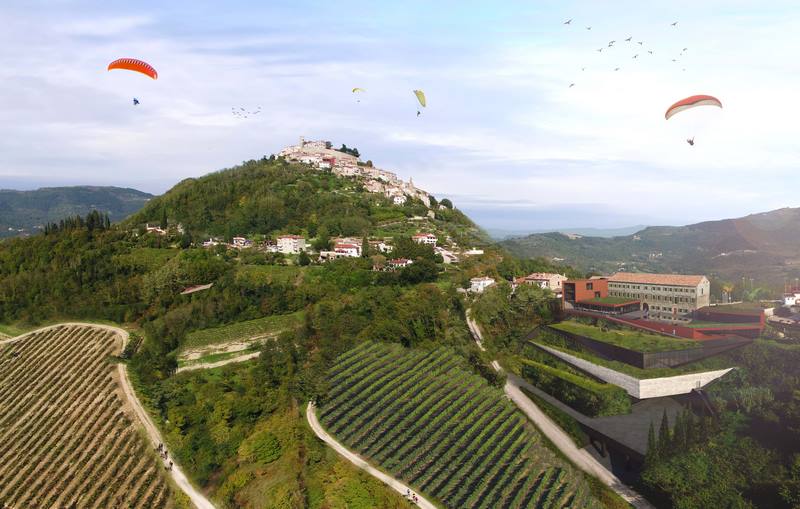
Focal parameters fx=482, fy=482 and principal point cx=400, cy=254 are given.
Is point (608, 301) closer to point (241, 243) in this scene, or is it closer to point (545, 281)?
point (545, 281)

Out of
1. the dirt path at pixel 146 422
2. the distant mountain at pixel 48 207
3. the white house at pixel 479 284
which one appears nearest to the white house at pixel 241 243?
the dirt path at pixel 146 422

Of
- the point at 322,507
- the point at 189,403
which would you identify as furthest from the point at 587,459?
the point at 189,403

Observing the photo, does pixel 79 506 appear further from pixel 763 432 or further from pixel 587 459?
pixel 763 432

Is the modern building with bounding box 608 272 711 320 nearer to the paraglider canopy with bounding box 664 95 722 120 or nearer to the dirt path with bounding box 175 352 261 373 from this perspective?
the paraglider canopy with bounding box 664 95 722 120

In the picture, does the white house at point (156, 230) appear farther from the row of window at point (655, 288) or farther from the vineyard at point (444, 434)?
the row of window at point (655, 288)

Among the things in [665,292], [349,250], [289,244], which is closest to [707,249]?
[665,292]

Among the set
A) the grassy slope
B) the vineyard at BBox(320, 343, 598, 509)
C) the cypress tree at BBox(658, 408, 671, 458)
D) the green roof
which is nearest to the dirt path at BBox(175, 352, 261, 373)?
the grassy slope
